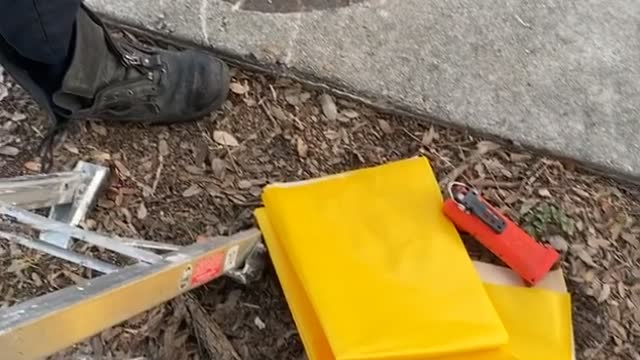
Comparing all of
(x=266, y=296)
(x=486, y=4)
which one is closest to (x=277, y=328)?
(x=266, y=296)

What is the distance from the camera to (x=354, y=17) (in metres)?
1.85

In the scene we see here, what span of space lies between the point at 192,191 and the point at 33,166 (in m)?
0.27

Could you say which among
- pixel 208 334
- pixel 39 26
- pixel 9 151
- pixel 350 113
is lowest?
pixel 208 334

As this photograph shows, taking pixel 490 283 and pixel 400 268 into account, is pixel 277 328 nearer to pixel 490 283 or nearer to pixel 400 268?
pixel 400 268

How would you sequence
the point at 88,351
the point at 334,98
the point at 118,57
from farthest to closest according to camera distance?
1. the point at 334,98
2. the point at 118,57
3. the point at 88,351

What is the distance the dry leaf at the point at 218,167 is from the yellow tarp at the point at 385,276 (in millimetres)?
129

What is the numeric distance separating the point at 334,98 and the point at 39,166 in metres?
0.51

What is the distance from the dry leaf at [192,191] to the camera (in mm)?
1697

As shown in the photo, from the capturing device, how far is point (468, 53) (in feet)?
5.97

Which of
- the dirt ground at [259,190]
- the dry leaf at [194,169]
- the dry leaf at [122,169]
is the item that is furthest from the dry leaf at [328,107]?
the dry leaf at [122,169]

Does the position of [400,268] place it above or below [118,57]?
below

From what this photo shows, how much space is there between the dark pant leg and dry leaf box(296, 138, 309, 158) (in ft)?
1.44

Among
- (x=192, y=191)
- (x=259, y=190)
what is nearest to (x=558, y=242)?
(x=259, y=190)

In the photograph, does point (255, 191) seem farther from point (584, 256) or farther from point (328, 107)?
point (584, 256)
